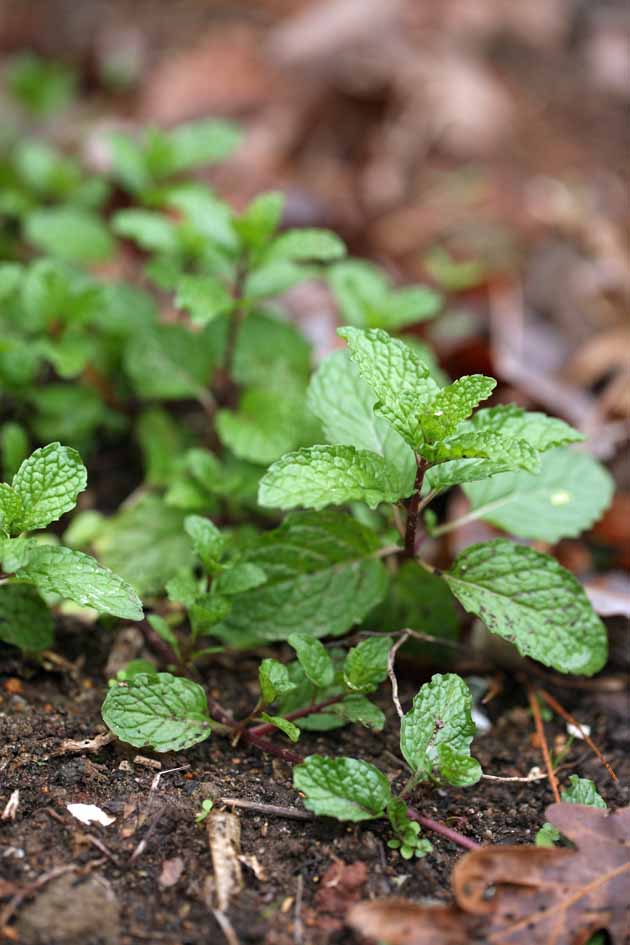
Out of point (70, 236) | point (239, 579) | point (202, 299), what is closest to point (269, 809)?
point (239, 579)

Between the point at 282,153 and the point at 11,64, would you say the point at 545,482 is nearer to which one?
the point at 282,153

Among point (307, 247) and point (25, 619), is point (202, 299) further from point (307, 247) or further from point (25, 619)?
point (25, 619)

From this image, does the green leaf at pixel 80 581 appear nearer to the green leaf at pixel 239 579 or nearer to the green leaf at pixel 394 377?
the green leaf at pixel 239 579

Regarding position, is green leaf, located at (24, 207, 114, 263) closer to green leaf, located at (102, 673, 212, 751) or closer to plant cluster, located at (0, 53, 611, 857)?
plant cluster, located at (0, 53, 611, 857)

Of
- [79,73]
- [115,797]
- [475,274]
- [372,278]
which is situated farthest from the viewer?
[79,73]

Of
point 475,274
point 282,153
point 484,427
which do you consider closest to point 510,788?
point 484,427

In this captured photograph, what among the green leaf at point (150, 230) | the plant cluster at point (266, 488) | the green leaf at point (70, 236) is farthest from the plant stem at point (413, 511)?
the green leaf at point (70, 236)
